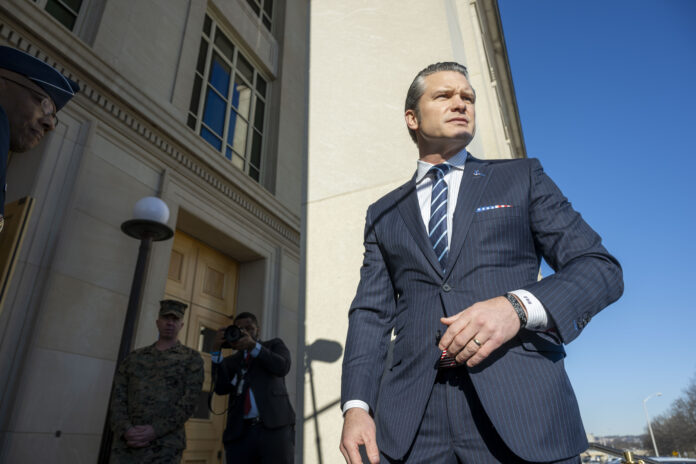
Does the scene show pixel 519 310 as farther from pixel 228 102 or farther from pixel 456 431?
pixel 228 102

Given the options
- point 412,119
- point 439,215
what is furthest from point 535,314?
point 412,119

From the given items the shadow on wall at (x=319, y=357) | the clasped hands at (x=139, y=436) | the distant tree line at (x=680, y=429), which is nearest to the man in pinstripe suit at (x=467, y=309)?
the shadow on wall at (x=319, y=357)

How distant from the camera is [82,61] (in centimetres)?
497

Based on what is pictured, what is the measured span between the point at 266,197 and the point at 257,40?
3.66m

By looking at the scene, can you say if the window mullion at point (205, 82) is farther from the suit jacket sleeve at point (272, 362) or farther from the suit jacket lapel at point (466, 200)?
the suit jacket lapel at point (466, 200)

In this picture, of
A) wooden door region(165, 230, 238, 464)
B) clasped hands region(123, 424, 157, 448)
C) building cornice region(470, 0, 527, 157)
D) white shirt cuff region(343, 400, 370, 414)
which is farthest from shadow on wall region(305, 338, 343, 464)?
wooden door region(165, 230, 238, 464)

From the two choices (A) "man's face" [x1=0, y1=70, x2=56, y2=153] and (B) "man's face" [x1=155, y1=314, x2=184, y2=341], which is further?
(B) "man's face" [x1=155, y1=314, x2=184, y2=341]

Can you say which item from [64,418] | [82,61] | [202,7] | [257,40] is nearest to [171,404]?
[64,418]

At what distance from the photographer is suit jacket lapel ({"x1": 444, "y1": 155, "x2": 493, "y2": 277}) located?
4.25 feet

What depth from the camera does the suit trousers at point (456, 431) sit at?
105 cm

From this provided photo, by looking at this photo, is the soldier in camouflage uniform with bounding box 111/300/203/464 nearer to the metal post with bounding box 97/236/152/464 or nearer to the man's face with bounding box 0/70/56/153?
the metal post with bounding box 97/236/152/464

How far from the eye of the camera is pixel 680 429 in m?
58.2

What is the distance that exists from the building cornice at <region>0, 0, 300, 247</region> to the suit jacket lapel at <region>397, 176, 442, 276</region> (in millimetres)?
4762

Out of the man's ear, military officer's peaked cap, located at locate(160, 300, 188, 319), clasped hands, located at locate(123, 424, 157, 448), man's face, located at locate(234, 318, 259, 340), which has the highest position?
the man's ear
